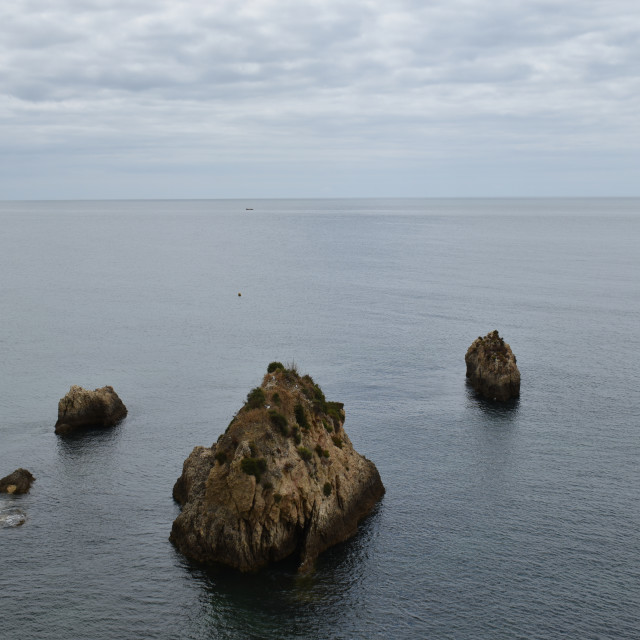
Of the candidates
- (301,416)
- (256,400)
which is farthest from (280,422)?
(256,400)

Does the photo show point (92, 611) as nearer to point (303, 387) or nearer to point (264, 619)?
point (264, 619)

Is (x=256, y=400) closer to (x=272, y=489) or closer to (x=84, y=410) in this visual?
(x=272, y=489)

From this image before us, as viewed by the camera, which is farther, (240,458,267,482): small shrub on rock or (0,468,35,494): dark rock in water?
(0,468,35,494): dark rock in water

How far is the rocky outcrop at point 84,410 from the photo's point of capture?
292ft

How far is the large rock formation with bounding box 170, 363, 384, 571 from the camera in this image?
193ft

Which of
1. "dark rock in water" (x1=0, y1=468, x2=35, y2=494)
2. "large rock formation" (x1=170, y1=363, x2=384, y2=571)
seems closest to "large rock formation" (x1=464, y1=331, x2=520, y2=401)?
"large rock formation" (x1=170, y1=363, x2=384, y2=571)

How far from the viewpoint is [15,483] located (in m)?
70.6

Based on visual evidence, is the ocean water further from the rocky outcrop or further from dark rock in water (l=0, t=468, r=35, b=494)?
the rocky outcrop

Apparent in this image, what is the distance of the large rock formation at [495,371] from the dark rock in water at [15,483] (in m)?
61.8

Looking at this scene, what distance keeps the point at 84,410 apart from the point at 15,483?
64.7 ft

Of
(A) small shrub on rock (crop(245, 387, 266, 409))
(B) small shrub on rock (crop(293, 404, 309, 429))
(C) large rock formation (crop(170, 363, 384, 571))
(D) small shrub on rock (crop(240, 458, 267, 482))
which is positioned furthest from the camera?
(B) small shrub on rock (crop(293, 404, 309, 429))

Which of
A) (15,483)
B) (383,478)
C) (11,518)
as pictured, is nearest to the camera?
(11,518)

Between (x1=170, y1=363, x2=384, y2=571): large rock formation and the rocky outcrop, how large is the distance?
2535cm

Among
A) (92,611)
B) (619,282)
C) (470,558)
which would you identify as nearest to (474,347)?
(470,558)
